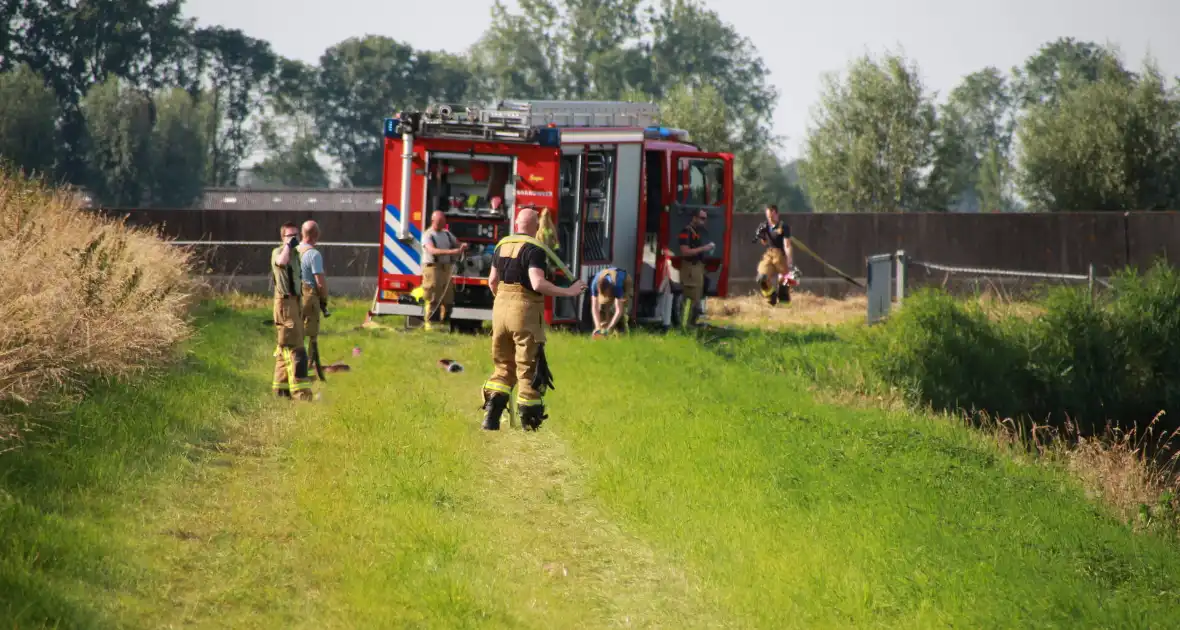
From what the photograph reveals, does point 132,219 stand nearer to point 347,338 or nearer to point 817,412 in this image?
point 347,338

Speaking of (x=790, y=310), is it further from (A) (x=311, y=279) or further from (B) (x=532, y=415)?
(B) (x=532, y=415)

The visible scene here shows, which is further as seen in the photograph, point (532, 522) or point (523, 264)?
point (523, 264)

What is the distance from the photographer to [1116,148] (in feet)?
139

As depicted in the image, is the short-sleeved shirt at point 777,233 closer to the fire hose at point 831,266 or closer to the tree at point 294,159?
the fire hose at point 831,266

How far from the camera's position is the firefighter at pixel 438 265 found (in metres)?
19.3

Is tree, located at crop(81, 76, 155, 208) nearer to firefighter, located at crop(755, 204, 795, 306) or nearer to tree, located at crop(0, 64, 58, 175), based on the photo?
tree, located at crop(0, 64, 58, 175)

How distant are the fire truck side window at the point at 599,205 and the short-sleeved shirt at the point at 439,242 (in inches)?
88.5

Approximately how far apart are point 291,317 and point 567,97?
3151 inches

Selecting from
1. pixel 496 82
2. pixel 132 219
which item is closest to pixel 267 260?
pixel 132 219

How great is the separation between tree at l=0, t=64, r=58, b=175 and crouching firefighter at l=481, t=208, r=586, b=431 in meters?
58.3

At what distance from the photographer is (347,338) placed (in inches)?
758

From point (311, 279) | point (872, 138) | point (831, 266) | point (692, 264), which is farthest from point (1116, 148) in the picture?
point (311, 279)

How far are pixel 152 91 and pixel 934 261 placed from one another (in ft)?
215

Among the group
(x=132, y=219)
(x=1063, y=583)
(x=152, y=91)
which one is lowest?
(x=1063, y=583)
